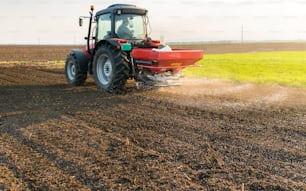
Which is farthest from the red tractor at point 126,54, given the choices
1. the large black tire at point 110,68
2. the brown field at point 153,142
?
the brown field at point 153,142

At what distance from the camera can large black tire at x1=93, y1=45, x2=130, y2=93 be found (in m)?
9.66

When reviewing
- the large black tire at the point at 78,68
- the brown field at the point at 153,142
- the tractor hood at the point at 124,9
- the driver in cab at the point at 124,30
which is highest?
the tractor hood at the point at 124,9

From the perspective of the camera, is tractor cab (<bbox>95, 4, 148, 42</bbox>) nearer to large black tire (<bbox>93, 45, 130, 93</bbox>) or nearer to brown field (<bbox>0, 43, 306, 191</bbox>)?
large black tire (<bbox>93, 45, 130, 93</bbox>)

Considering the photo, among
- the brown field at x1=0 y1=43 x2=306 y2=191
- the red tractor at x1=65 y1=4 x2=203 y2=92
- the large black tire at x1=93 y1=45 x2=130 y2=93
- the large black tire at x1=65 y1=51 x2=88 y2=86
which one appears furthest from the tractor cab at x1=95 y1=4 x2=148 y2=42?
the brown field at x1=0 y1=43 x2=306 y2=191

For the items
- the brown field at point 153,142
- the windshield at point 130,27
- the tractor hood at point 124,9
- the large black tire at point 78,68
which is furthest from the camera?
the large black tire at point 78,68

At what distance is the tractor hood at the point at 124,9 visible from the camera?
10.1m

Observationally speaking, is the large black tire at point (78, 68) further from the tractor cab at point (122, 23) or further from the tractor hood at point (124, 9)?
the tractor hood at point (124, 9)

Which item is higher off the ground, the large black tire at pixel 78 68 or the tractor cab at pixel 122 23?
the tractor cab at pixel 122 23

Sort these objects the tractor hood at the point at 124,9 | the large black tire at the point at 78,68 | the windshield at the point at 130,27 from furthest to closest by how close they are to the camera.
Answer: the large black tire at the point at 78,68, the windshield at the point at 130,27, the tractor hood at the point at 124,9

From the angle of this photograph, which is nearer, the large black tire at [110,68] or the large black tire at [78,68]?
the large black tire at [110,68]

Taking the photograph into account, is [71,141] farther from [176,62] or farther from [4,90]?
[4,90]

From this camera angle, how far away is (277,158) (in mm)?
4754

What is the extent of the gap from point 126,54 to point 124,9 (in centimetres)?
135

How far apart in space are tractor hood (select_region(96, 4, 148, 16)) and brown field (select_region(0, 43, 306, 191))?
243cm
